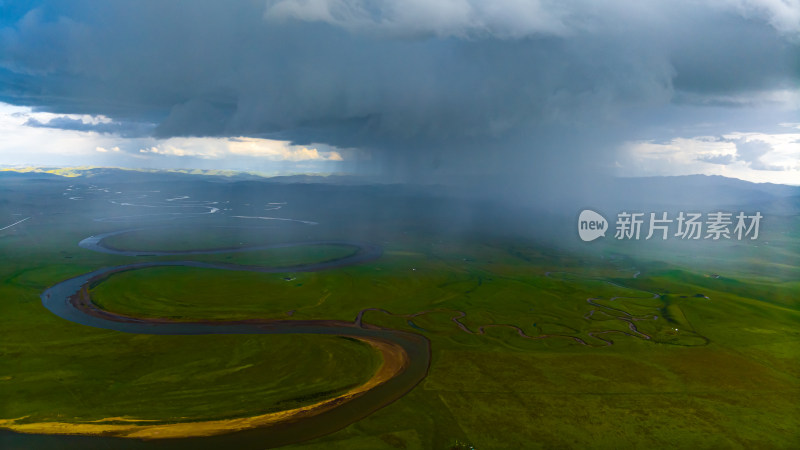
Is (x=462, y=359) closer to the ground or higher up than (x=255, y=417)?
higher up

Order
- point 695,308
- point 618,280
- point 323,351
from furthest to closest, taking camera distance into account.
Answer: point 618,280 → point 695,308 → point 323,351

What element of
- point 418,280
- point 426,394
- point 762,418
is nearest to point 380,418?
point 426,394

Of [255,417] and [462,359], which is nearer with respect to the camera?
[255,417]

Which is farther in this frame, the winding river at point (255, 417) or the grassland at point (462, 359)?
the grassland at point (462, 359)

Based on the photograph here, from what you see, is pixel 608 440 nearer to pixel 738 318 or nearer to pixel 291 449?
pixel 291 449
